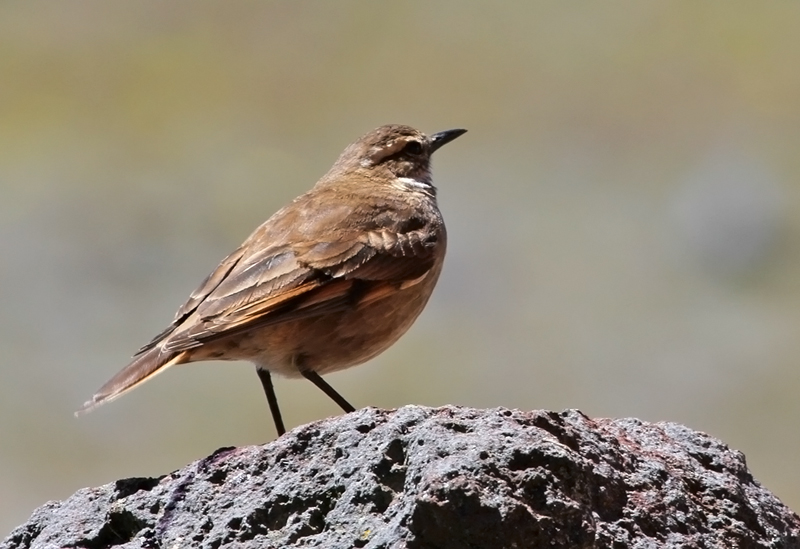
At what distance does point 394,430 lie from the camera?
15.0 feet

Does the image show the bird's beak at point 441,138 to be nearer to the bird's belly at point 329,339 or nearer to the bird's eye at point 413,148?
the bird's eye at point 413,148

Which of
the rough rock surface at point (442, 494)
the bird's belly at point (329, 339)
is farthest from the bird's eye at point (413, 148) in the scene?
the rough rock surface at point (442, 494)

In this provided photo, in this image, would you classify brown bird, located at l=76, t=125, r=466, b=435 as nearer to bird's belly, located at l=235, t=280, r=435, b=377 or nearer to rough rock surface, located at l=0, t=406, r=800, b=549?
bird's belly, located at l=235, t=280, r=435, b=377

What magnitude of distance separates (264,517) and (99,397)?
6.46 feet

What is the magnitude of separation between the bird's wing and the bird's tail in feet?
0.23

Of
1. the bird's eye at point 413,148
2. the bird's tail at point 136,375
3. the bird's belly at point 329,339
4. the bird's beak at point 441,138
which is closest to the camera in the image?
the bird's tail at point 136,375

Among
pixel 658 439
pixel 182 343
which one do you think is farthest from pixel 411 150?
pixel 658 439

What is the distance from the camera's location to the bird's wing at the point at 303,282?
6.41 m

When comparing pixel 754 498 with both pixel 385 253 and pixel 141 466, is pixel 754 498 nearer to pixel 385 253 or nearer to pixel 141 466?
pixel 385 253

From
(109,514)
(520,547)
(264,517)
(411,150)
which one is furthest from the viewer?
(411,150)

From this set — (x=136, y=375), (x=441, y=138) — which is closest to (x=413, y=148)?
(x=441, y=138)

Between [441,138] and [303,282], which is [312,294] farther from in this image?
[441,138]

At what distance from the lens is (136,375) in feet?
20.5

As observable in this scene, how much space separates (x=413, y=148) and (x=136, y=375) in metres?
3.57
